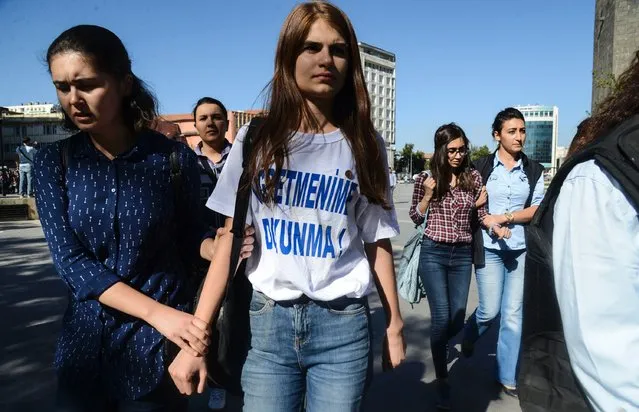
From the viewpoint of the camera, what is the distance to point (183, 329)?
5.02 feet

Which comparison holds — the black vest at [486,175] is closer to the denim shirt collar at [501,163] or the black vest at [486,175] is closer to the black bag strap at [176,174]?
the denim shirt collar at [501,163]

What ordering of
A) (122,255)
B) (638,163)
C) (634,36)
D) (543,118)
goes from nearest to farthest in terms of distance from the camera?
1. (638,163)
2. (122,255)
3. (634,36)
4. (543,118)

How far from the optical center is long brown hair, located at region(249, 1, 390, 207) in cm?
166

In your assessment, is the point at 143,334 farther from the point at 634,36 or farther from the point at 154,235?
the point at 634,36

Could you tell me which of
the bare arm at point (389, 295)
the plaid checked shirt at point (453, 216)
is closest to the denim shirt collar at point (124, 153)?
the bare arm at point (389, 295)

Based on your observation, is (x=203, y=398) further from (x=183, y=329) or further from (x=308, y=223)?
(x=308, y=223)

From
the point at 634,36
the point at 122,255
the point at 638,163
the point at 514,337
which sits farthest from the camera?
the point at 634,36

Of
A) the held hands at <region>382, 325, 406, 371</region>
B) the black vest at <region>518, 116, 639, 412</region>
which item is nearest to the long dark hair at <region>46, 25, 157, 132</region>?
the held hands at <region>382, 325, 406, 371</region>

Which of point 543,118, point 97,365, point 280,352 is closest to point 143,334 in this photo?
point 97,365

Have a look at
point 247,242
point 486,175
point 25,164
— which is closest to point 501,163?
point 486,175

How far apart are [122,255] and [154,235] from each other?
12cm

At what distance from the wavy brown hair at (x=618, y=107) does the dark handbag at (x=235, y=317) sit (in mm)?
957

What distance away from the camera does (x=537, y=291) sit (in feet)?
4.06

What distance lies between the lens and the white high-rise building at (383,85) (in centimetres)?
11944
